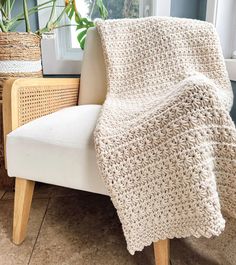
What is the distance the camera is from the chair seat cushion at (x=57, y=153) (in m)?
0.66

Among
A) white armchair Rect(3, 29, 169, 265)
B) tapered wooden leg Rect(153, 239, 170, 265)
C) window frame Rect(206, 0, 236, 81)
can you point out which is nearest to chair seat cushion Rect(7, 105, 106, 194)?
white armchair Rect(3, 29, 169, 265)

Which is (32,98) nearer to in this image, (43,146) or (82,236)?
(43,146)

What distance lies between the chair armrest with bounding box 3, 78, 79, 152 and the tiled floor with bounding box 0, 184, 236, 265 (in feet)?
1.27

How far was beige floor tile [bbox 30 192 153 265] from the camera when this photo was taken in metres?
0.79

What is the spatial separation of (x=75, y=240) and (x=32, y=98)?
1.67 ft

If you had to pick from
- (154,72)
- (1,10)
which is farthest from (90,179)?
(1,10)

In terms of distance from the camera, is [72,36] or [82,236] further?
[72,36]

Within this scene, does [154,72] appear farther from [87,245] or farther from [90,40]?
[87,245]

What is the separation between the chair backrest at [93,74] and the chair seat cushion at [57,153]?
35cm

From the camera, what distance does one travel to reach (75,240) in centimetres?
87

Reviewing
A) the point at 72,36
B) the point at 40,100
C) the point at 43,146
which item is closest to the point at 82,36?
the point at 72,36

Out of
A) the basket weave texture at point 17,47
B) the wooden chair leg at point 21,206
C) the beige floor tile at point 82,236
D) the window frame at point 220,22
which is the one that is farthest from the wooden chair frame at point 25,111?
the window frame at point 220,22

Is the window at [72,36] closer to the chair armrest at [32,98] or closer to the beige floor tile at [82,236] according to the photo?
the chair armrest at [32,98]

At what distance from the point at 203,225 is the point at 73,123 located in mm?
433
